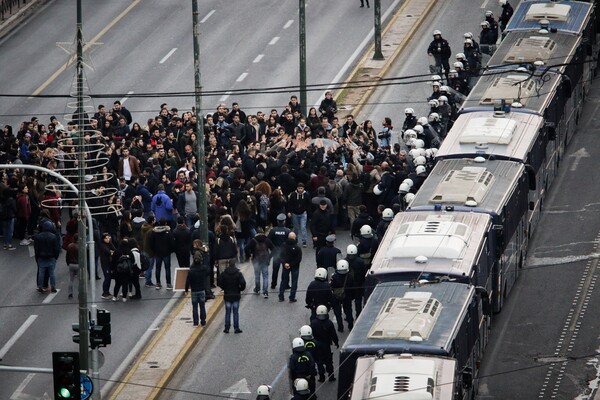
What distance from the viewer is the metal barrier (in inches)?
2362

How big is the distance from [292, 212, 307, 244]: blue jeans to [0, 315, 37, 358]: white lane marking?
6439 millimetres

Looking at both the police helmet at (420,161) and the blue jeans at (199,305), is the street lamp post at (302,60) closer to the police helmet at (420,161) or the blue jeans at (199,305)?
the police helmet at (420,161)

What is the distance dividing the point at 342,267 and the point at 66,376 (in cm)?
912

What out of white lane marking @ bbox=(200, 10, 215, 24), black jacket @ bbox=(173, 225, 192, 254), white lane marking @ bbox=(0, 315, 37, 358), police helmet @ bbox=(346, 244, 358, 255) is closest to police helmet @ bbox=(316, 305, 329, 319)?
police helmet @ bbox=(346, 244, 358, 255)

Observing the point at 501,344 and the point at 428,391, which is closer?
the point at 428,391

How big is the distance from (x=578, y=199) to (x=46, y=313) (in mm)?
13494

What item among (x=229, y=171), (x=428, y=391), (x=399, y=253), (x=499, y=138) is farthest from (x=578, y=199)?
(x=428, y=391)

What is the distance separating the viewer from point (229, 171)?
4144 cm

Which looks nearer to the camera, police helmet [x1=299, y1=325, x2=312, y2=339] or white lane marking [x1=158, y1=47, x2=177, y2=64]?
police helmet [x1=299, y1=325, x2=312, y2=339]

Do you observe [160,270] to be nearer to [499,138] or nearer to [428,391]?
[499,138]

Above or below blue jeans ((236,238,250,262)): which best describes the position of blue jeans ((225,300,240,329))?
below

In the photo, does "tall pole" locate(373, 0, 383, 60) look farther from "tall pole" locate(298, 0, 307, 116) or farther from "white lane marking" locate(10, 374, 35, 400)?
"white lane marking" locate(10, 374, 35, 400)

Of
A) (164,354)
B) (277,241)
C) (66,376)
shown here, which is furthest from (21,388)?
(66,376)

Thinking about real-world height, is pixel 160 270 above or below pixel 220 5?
below
